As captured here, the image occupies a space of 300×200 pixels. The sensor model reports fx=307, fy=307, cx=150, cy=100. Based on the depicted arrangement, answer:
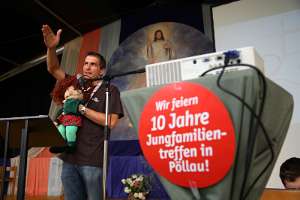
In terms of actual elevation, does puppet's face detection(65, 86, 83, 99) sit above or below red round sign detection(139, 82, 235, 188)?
above

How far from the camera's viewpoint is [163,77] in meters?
0.71

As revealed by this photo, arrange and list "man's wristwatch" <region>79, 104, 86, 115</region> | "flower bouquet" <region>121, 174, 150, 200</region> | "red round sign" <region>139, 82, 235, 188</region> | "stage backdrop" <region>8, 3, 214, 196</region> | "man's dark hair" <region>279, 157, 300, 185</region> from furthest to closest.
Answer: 1. "stage backdrop" <region>8, 3, 214, 196</region>
2. "flower bouquet" <region>121, 174, 150, 200</region>
3. "man's dark hair" <region>279, 157, 300, 185</region>
4. "man's wristwatch" <region>79, 104, 86, 115</region>
5. "red round sign" <region>139, 82, 235, 188</region>

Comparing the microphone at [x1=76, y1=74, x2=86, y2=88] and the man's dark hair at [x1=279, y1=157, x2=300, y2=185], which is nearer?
the microphone at [x1=76, y1=74, x2=86, y2=88]

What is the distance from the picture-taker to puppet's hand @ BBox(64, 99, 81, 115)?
140 cm

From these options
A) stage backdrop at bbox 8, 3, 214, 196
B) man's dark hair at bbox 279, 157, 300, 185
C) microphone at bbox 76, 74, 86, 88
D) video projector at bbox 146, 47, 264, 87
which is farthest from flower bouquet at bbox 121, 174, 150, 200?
video projector at bbox 146, 47, 264, 87

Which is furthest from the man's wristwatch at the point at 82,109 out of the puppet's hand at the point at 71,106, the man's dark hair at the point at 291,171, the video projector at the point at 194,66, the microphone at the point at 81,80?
the man's dark hair at the point at 291,171

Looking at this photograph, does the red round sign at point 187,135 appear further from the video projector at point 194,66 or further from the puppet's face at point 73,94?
the puppet's face at point 73,94

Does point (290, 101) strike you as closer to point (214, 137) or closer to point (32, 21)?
point (214, 137)

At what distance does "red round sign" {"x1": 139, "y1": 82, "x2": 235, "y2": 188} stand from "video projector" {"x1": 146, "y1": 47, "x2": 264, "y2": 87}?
0.21ft

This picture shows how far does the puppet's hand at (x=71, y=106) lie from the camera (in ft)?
4.58

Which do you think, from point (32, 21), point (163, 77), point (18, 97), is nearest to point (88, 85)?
point (163, 77)

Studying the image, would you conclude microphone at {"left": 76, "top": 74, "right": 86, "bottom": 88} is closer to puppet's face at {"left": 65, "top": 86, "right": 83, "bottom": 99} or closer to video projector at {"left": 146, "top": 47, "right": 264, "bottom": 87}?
puppet's face at {"left": 65, "top": 86, "right": 83, "bottom": 99}

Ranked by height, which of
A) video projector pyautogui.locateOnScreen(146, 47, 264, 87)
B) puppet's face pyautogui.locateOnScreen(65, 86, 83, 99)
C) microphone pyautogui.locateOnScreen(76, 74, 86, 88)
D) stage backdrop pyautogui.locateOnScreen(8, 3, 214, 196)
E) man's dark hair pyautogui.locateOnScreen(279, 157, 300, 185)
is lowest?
man's dark hair pyautogui.locateOnScreen(279, 157, 300, 185)

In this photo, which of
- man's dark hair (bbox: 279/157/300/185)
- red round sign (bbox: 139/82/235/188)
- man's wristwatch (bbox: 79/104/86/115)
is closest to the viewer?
red round sign (bbox: 139/82/235/188)
